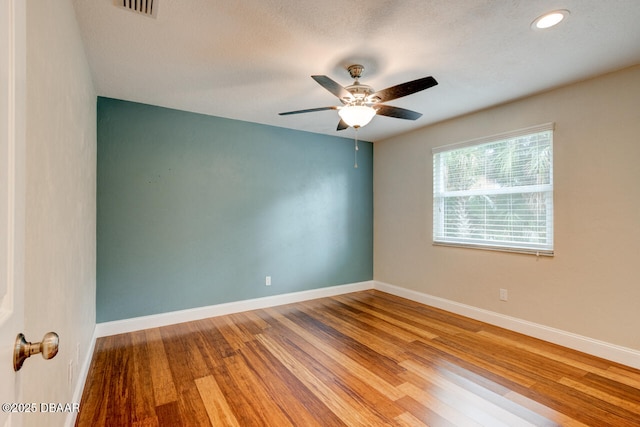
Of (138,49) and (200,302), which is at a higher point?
(138,49)

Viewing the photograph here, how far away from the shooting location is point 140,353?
2.73 meters

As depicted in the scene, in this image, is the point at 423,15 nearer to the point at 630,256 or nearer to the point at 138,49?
the point at 138,49

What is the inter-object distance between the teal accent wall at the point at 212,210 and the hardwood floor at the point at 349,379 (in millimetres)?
580

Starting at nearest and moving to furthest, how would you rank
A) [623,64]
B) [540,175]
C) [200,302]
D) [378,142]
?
[623,64] < [540,175] < [200,302] < [378,142]

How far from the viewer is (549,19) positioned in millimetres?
1880

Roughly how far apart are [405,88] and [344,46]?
0.54 meters

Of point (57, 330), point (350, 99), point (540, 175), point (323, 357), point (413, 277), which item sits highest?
point (350, 99)

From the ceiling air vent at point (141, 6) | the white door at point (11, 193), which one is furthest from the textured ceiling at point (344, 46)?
the white door at point (11, 193)

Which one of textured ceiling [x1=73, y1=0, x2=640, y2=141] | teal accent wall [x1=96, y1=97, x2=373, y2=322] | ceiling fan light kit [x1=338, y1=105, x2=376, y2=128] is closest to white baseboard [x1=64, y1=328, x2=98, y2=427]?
teal accent wall [x1=96, y1=97, x2=373, y2=322]

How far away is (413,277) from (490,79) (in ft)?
8.90

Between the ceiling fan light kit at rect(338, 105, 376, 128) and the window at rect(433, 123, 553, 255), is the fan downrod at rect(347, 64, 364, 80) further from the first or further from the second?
the window at rect(433, 123, 553, 255)

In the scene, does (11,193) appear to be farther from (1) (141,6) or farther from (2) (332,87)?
(2) (332,87)

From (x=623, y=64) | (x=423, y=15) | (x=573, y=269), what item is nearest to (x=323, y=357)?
(x=573, y=269)

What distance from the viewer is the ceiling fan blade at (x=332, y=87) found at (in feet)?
6.52
